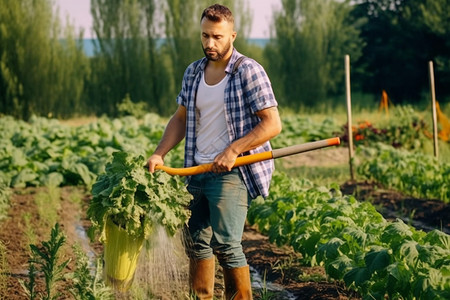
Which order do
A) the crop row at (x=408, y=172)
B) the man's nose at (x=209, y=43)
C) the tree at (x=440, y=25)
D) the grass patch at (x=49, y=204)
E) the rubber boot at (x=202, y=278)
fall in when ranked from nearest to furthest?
the man's nose at (x=209, y=43) < the rubber boot at (x=202, y=278) < the grass patch at (x=49, y=204) < the crop row at (x=408, y=172) < the tree at (x=440, y=25)

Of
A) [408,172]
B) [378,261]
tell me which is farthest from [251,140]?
[408,172]

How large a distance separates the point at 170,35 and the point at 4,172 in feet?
44.6

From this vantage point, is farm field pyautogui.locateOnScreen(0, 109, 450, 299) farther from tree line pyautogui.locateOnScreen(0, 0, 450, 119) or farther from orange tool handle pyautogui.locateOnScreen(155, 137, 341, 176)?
tree line pyautogui.locateOnScreen(0, 0, 450, 119)

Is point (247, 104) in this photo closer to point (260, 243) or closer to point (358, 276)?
point (358, 276)

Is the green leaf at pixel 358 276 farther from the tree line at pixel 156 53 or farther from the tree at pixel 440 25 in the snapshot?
the tree at pixel 440 25

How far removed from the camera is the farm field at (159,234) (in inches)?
163

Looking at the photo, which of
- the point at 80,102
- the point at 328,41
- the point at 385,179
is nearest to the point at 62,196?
the point at 385,179

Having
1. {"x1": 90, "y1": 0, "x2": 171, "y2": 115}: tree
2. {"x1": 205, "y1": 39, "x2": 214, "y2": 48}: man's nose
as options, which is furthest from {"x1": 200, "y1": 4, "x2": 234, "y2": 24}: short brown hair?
{"x1": 90, "y1": 0, "x2": 171, "y2": 115}: tree

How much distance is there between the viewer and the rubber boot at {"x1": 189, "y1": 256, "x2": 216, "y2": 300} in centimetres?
394

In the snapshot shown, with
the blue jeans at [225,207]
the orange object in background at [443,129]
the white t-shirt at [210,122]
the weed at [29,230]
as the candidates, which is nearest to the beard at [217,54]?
the white t-shirt at [210,122]

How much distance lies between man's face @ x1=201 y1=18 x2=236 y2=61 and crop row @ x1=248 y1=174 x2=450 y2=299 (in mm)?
1323

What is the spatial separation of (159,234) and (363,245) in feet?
4.00

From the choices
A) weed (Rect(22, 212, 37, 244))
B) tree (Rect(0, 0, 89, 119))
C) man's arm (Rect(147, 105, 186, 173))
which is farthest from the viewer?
tree (Rect(0, 0, 89, 119))

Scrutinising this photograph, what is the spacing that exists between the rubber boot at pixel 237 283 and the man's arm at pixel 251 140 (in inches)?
22.0
